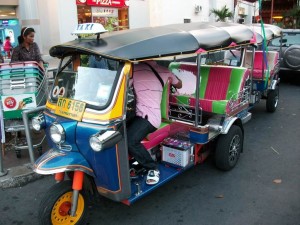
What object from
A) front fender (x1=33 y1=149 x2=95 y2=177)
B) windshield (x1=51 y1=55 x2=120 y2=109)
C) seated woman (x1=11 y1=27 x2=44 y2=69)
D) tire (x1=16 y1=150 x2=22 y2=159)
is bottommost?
tire (x1=16 y1=150 x2=22 y2=159)

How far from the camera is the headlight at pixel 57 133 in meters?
2.96

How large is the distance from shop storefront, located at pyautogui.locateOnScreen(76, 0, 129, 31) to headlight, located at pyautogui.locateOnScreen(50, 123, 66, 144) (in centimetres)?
930

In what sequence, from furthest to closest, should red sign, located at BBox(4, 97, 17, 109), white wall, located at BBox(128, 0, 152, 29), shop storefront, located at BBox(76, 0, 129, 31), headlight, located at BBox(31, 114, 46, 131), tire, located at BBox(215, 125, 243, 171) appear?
white wall, located at BBox(128, 0, 152, 29), shop storefront, located at BBox(76, 0, 129, 31), red sign, located at BBox(4, 97, 17, 109), tire, located at BBox(215, 125, 243, 171), headlight, located at BBox(31, 114, 46, 131)

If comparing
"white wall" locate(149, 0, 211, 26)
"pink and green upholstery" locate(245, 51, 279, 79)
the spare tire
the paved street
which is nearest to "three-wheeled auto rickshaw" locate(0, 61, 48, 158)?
the paved street

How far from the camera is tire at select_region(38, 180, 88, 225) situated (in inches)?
114

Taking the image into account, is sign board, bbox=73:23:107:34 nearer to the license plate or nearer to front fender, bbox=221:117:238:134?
the license plate

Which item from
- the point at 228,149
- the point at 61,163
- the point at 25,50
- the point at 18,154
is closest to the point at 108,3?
the point at 25,50

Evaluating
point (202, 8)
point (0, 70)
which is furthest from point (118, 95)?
point (202, 8)

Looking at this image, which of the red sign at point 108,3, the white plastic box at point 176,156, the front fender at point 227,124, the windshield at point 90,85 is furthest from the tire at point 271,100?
the red sign at point 108,3

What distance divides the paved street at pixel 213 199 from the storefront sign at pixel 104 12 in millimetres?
9906

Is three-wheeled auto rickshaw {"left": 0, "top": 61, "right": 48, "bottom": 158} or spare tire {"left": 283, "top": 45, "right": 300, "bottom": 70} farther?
spare tire {"left": 283, "top": 45, "right": 300, "bottom": 70}

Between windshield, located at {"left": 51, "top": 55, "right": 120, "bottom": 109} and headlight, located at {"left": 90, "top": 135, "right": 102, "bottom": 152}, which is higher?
windshield, located at {"left": 51, "top": 55, "right": 120, "bottom": 109}

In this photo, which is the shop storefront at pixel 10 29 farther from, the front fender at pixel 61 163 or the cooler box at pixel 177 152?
the front fender at pixel 61 163

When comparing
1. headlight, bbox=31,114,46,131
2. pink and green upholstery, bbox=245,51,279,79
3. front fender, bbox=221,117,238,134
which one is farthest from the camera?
pink and green upholstery, bbox=245,51,279,79
